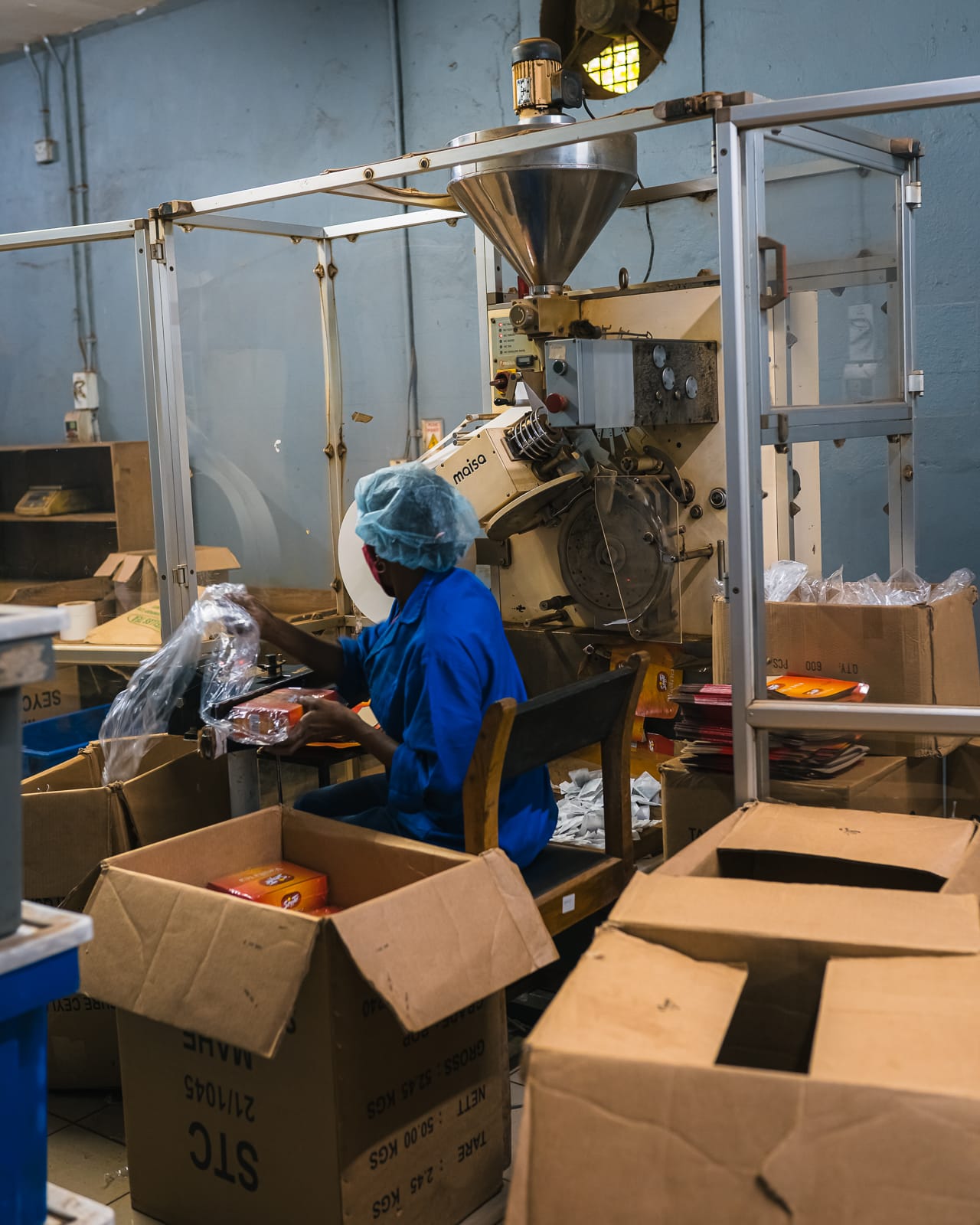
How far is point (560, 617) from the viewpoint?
10.7 ft

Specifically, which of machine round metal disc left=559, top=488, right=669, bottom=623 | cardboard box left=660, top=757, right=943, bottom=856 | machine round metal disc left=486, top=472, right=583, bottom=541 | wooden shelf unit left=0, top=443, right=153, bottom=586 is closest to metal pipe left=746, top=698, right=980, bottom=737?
cardboard box left=660, top=757, right=943, bottom=856

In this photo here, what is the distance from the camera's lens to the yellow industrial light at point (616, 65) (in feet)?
11.4

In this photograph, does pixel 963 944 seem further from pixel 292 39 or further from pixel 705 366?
pixel 292 39

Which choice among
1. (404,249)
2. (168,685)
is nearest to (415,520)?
(168,685)

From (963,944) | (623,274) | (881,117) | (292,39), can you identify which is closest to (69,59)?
(292,39)

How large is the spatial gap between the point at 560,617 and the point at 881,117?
1594mm

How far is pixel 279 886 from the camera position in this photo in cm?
193

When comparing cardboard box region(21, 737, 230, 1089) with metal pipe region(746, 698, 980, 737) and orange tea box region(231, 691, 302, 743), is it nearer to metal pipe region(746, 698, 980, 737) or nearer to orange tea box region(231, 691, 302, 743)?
orange tea box region(231, 691, 302, 743)

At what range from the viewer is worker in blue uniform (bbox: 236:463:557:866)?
6.72 feet

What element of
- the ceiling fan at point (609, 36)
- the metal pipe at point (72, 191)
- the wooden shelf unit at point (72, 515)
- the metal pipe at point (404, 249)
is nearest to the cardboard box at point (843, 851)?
the wooden shelf unit at point (72, 515)

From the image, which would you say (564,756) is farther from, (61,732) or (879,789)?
(61,732)

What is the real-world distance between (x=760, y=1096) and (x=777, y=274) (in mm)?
1355

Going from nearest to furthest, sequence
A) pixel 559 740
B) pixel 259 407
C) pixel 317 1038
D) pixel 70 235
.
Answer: pixel 317 1038 → pixel 559 740 → pixel 70 235 → pixel 259 407

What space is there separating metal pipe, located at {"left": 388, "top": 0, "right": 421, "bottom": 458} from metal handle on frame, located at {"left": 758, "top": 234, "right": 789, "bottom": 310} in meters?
2.32
